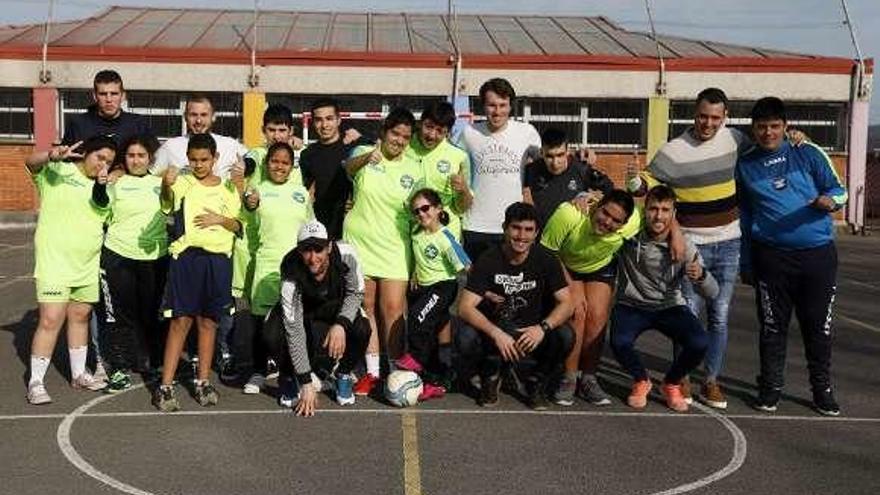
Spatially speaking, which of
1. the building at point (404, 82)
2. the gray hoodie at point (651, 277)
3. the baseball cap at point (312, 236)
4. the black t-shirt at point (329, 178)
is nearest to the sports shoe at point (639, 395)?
the gray hoodie at point (651, 277)

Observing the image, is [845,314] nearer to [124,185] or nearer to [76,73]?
[124,185]

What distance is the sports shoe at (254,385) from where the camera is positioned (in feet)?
21.4

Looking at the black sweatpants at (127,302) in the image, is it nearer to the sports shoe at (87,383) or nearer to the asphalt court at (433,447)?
the sports shoe at (87,383)

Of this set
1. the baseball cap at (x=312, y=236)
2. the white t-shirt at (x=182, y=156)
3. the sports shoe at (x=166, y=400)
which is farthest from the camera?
the white t-shirt at (x=182, y=156)

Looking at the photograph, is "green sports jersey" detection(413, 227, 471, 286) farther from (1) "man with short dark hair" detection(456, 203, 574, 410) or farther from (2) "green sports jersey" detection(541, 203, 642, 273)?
(2) "green sports jersey" detection(541, 203, 642, 273)

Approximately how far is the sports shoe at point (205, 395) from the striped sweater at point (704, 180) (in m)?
3.26

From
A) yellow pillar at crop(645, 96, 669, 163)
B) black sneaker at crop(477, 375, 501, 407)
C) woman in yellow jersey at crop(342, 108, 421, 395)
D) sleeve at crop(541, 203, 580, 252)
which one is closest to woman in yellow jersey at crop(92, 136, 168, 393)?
woman in yellow jersey at crop(342, 108, 421, 395)

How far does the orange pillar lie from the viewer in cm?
2341

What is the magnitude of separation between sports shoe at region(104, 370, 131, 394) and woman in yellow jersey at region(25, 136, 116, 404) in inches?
17.1

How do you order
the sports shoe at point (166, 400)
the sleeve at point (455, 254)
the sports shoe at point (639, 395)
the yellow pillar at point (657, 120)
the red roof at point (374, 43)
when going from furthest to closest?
the yellow pillar at point (657, 120) → the red roof at point (374, 43) → the sleeve at point (455, 254) → the sports shoe at point (639, 395) → the sports shoe at point (166, 400)

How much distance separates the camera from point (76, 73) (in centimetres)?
2345

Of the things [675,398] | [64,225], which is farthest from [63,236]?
[675,398]

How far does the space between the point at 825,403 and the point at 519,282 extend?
222 cm

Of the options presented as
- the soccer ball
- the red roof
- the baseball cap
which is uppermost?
the red roof
